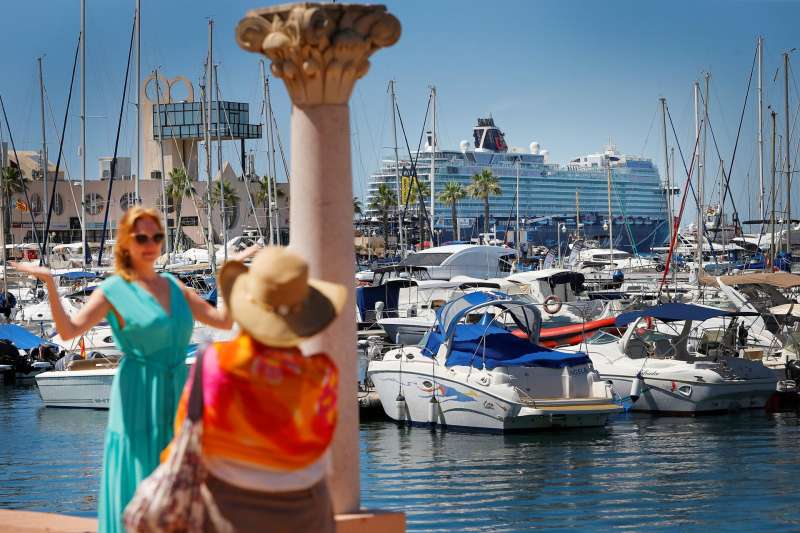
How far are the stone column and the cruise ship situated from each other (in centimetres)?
12395

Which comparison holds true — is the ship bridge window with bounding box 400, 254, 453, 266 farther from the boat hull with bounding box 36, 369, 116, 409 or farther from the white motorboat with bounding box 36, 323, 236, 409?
the boat hull with bounding box 36, 369, 116, 409

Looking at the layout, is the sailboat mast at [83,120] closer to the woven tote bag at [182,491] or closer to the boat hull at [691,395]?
the boat hull at [691,395]

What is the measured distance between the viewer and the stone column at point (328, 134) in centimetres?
576

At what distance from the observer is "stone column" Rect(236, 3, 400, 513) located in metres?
5.76

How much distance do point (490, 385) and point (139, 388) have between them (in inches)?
613

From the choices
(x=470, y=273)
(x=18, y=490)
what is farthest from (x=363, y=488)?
(x=470, y=273)

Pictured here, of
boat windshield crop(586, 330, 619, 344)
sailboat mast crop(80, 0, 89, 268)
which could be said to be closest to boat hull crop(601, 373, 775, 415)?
boat windshield crop(586, 330, 619, 344)

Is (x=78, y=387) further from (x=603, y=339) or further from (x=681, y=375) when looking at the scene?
(x=681, y=375)

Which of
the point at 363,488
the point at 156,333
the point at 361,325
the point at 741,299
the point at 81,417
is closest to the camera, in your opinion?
the point at 156,333

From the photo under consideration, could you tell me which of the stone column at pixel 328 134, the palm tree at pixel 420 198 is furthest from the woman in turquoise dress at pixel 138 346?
the palm tree at pixel 420 198

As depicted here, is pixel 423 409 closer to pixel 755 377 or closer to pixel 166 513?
pixel 755 377

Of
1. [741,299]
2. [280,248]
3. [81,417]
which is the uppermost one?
[280,248]

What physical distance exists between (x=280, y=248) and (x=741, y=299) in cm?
2534

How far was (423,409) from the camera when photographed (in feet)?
71.1
